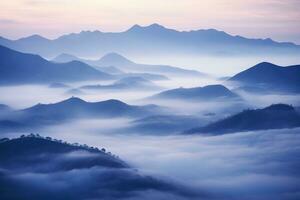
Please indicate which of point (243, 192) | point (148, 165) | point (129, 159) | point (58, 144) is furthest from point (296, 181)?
point (58, 144)

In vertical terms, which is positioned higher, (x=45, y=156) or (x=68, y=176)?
(x=45, y=156)

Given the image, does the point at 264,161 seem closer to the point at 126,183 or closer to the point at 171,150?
the point at 171,150

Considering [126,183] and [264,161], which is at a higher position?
[264,161]

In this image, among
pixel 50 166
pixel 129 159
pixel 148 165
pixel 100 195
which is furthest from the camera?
pixel 129 159

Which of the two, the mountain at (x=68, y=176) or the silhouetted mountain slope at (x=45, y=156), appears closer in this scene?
the mountain at (x=68, y=176)

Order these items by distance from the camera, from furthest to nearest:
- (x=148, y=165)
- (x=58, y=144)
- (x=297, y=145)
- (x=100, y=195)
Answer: (x=297, y=145) < (x=148, y=165) < (x=58, y=144) < (x=100, y=195)

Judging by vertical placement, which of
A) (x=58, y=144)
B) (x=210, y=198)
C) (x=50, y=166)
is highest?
(x=58, y=144)

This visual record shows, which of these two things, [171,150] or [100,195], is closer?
[100,195]

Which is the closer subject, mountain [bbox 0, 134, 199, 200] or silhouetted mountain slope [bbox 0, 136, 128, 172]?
mountain [bbox 0, 134, 199, 200]
